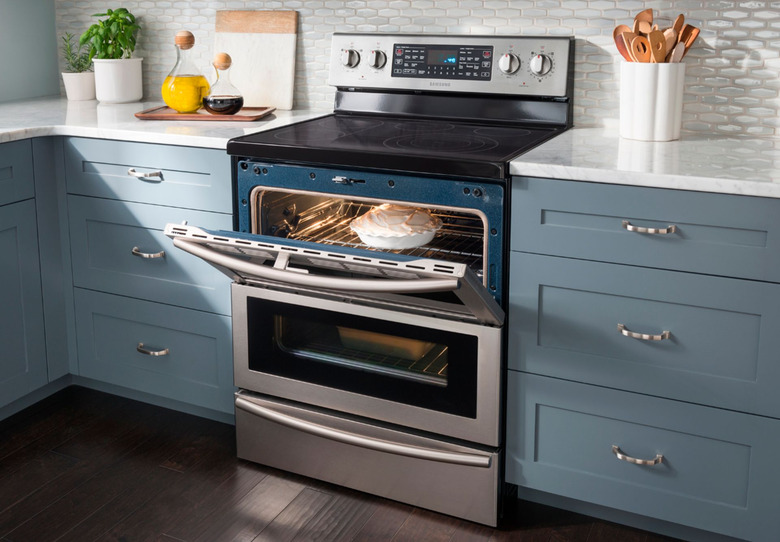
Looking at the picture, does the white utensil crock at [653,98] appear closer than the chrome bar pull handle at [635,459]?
No

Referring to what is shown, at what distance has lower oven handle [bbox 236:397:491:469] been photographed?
2.11 metres

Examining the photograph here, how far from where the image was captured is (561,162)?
1957mm

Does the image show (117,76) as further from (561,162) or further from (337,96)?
(561,162)

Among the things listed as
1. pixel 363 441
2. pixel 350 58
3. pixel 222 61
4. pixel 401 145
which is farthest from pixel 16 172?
pixel 363 441

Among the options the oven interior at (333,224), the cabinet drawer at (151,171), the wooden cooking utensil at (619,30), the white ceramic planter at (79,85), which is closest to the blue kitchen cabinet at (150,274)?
the cabinet drawer at (151,171)

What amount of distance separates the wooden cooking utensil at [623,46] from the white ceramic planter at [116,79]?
5.47 feet

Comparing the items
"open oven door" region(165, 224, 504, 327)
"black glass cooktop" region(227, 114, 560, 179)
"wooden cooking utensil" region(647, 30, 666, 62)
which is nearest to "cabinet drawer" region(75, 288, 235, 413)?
"open oven door" region(165, 224, 504, 327)

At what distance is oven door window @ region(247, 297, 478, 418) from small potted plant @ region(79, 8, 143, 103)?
3.79ft

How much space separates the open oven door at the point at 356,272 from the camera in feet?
5.90

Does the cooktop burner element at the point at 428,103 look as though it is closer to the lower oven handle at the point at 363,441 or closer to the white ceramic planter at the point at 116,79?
the lower oven handle at the point at 363,441

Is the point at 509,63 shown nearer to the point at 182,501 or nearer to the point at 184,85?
the point at 184,85

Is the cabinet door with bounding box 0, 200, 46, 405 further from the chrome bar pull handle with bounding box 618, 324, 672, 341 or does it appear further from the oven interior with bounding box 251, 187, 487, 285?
the chrome bar pull handle with bounding box 618, 324, 672, 341

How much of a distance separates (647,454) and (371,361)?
0.69 meters

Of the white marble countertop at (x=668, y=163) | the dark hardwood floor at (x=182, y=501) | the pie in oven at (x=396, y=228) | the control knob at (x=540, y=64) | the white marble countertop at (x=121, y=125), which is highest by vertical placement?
the control knob at (x=540, y=64)
